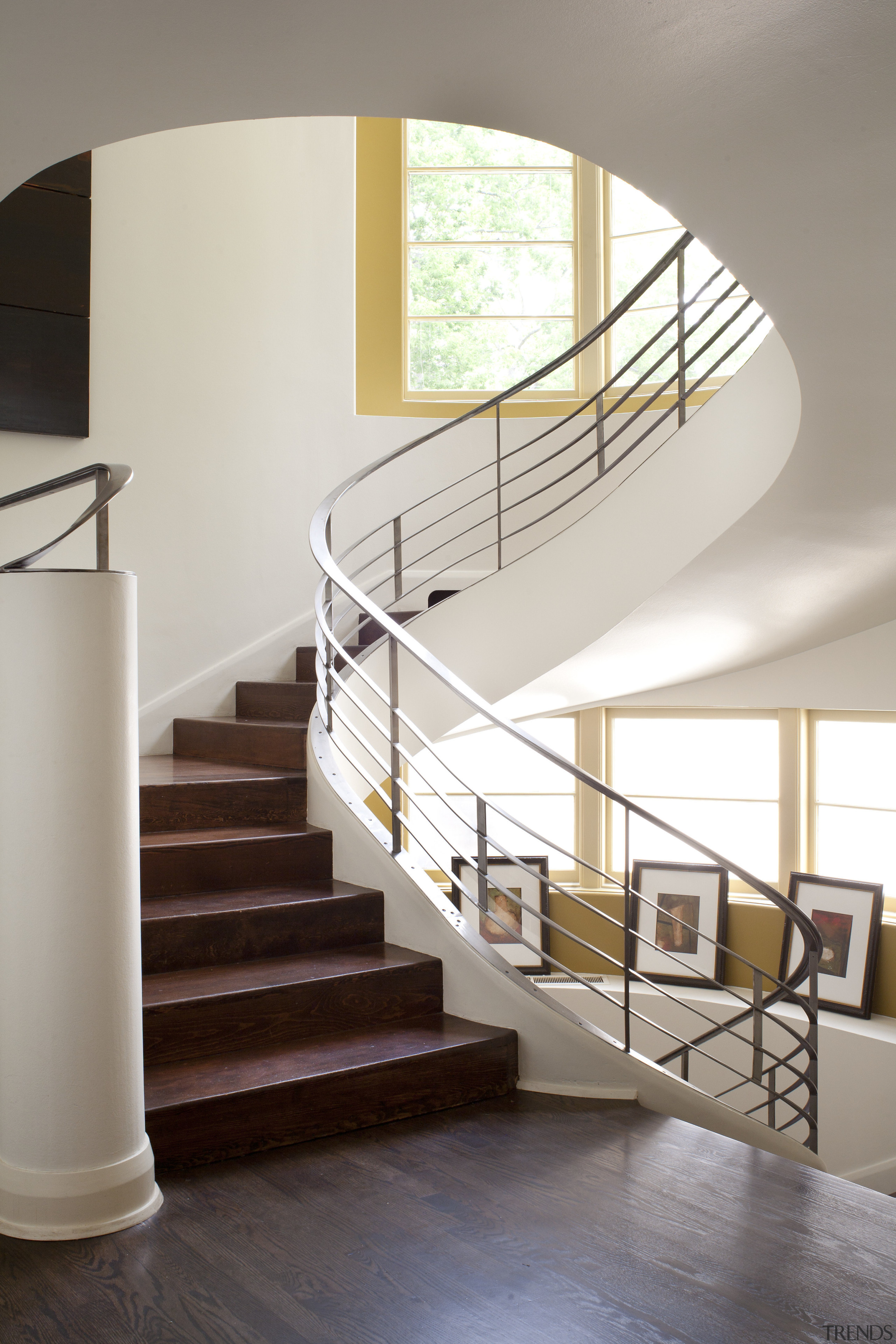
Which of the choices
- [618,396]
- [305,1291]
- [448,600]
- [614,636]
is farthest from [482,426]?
[305,1291]

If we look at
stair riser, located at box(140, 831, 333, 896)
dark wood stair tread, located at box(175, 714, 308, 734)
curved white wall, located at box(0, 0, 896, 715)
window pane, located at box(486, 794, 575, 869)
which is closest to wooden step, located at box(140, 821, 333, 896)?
stair riser, located at box(140, 831, 333, 896)

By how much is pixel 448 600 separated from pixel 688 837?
2.20 meters

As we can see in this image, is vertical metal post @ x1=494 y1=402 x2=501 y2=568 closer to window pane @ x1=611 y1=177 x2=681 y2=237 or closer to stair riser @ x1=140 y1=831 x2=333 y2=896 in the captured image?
window pane @ x1=611 y1=177 x2=681 y2=237

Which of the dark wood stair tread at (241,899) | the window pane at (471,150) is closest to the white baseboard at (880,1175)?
the dark wood stair tread at (241,899)

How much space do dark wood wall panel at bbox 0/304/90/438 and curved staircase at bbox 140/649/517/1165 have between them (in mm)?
1767

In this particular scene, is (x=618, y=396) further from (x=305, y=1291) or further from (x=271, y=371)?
(x=305, y=1291)

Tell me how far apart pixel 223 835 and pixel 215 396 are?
252 centimetres

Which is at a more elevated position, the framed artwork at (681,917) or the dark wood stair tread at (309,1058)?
the dark wood stair tread at (309,1058)

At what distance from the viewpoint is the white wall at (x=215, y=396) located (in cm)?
455

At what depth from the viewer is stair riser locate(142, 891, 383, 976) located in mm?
2789

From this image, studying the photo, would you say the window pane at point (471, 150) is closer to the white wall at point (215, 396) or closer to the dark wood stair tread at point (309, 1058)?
the white wall at point (215, 396)

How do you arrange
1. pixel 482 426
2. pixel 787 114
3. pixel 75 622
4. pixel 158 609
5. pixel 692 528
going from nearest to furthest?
pixel 787 114 → pixel 75 622 → pixel 692 528 → pixel 158 609 → pixel 482 426

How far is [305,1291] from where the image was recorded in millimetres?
1800

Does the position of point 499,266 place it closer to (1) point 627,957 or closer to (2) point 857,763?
(2) point 857,763
